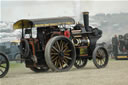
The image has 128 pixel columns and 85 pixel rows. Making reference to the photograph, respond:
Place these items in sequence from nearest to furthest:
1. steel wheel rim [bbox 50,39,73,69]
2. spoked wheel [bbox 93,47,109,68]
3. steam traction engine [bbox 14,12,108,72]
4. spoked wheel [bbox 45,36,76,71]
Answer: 1. spoked wheel [bbox 45,36,76,71]
2. steam traction engine [bbox 14,12,108,72]
3. steel wheel rim [bbox 50,39,73,69]
4. spoked wheel [bbox 93,47,109,68]

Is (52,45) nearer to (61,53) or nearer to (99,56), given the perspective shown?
(61,53)

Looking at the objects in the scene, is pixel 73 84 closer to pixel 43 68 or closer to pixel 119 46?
pixel 43 68

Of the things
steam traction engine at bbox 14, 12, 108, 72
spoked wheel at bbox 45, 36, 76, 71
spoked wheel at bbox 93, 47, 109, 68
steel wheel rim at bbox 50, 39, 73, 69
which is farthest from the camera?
spoked wheel at bbox 93, 47, 109, 68

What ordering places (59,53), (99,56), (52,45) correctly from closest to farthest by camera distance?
(52,45), (59,53), (99,56)

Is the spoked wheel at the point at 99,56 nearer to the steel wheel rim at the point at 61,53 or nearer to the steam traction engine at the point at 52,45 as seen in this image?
the steam traction engine at the point at 52,45

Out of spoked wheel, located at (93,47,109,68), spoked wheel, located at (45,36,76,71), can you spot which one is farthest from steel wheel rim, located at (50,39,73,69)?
spoked wheel, located at (93,47,109,68)

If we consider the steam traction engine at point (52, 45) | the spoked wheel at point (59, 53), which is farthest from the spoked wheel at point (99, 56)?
the spoked wheel at point (59, 53)

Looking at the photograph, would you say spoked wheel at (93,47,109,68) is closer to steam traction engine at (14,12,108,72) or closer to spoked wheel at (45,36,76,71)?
steam traction engine at (14,12,108,72)

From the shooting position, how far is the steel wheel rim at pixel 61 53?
11.7m

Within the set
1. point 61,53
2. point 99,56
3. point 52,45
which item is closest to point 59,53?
point 61,53

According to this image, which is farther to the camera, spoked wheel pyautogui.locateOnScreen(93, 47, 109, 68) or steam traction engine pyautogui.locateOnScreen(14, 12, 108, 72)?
spoked wheel pyautogui.locateOnScreen(93, 47, 109, 68)

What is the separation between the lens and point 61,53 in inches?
462

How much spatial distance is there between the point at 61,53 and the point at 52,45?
44 cm

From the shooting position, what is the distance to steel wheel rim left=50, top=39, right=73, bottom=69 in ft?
38.3
